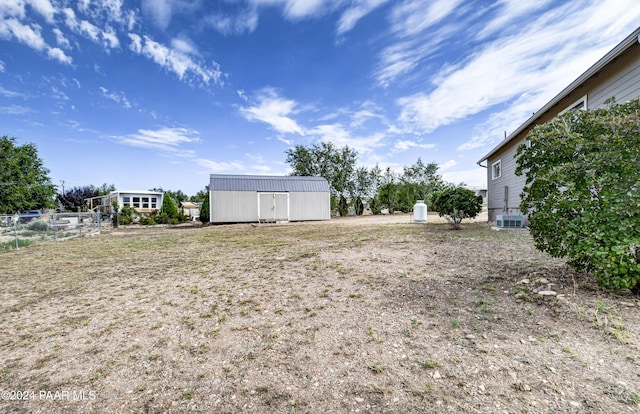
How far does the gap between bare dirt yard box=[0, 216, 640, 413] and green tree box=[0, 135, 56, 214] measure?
83.0 feet

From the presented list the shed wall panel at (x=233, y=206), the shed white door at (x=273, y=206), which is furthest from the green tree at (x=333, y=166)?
the shed wall panel at (x=233, y=206)

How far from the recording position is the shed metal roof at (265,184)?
16984mm

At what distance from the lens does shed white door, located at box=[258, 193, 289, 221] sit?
17.4 metres

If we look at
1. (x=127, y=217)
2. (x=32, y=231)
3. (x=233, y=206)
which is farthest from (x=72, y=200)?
(x=32, y=231)

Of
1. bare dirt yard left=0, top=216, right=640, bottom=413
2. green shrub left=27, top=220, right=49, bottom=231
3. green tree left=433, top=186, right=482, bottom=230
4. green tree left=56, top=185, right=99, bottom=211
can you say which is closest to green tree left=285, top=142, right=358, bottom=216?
green tree left=433, top=186, right=482, bottom=230

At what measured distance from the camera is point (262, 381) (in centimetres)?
176

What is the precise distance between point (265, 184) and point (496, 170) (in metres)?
13.5

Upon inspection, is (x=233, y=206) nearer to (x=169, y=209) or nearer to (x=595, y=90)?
(x=169, y=209)

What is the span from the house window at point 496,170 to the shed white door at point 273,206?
1210 centimetres

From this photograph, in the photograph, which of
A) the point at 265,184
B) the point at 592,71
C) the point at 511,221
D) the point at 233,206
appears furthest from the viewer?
the point at 265,184

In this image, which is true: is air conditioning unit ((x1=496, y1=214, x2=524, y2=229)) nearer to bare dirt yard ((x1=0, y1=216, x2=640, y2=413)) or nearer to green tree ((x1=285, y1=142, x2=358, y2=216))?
bare dirt yard ((x1=0, y1=216, x2=640, y2=413))

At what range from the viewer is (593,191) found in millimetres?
2986

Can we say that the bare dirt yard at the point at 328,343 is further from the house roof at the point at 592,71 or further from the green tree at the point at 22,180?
the green tree at the point at 22,180

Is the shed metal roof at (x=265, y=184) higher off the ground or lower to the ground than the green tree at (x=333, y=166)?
lower
